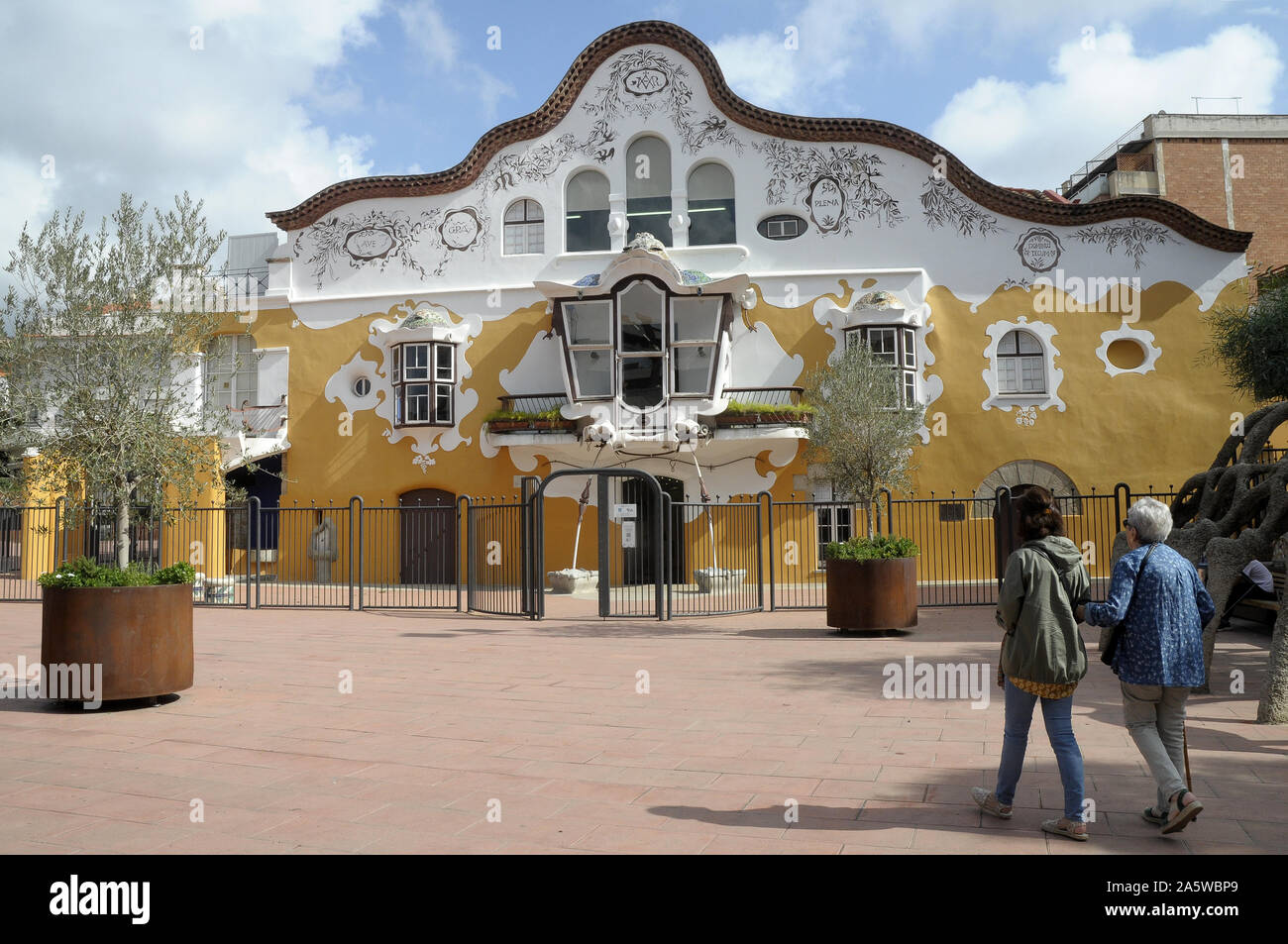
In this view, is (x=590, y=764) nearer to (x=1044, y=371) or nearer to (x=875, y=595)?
(x=875, y=595)

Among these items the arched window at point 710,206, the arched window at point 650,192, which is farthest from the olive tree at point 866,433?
the arched window at point 650,192

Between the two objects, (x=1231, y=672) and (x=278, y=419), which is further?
(x=278, y=419)

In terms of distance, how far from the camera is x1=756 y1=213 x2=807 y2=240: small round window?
74.8ft

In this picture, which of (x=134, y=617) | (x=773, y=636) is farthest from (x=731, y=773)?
(x=773, y=636)

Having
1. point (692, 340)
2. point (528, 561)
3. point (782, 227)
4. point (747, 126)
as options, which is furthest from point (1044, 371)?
point (528, 561)

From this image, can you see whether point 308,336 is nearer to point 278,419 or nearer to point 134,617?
point 278,419

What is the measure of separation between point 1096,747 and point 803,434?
48.9 ft

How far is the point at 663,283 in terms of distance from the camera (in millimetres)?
21578

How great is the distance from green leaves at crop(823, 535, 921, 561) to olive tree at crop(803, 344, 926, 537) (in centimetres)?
125

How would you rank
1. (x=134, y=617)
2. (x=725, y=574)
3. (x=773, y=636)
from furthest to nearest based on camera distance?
1. (x=725, y=574)
2. (x=773, y=636)
3. (x=134, y=617)

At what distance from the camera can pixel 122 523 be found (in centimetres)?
925

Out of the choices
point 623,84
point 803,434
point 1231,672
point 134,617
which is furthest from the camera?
point 623,84

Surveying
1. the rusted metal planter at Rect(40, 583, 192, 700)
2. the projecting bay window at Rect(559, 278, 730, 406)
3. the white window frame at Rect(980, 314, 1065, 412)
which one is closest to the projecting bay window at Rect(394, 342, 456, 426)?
the projecting bay window at Rect(559, 278, 730, 406)

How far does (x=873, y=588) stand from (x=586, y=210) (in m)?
13.9
